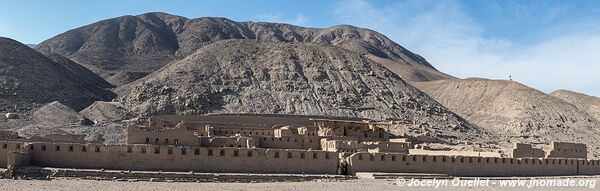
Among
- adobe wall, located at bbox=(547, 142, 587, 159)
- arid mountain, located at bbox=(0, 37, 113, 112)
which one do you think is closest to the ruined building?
adobe wall, located at bbox=(547, 142, 587, 159)

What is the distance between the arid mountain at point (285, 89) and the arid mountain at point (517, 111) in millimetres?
9772

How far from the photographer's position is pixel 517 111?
286 feet

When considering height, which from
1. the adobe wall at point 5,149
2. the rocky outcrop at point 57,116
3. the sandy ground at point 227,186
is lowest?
the sandy ground at point 227,186

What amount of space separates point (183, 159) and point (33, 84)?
47.8 metres

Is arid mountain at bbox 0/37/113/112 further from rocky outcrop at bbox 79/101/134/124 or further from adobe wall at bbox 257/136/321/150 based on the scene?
adobe wall at bbox 257/136/321/150

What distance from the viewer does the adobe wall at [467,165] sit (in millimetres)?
31406

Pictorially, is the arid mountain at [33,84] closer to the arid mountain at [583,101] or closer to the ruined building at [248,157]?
the ruined building at [248,157]

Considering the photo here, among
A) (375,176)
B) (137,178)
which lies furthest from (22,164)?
(375,176)

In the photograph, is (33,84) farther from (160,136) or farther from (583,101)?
(583,101)

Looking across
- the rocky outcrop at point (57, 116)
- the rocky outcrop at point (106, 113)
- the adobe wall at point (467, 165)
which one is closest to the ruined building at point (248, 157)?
the adobe wall at point (467, 165)

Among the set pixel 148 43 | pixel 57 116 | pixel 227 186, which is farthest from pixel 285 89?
pixel 148 43

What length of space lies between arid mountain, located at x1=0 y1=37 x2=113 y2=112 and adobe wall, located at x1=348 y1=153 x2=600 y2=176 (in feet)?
133

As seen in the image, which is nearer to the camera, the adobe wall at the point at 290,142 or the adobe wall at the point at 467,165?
the adobe wall at the point at 467,165

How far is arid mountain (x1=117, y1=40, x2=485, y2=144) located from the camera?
223 ft
